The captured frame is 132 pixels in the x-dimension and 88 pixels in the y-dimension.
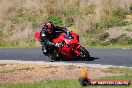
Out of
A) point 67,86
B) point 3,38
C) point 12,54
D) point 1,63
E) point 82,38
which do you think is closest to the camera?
point 67,86

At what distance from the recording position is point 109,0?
33312 mm

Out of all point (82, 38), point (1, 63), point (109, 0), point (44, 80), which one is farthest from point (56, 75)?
point (109, 0)

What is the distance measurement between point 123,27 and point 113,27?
694 millimetres

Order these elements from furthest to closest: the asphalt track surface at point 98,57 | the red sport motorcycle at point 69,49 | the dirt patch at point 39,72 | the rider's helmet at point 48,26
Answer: the red sport motorcycle at point 69,49, the rider's helmet at point 48,26, the asphalt track surface at point 98,57, the dirt patch at point 39,72

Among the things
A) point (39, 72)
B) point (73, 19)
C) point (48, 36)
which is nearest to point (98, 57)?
point (48, 36)

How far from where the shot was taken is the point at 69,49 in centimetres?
1855

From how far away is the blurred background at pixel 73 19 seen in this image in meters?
27.9

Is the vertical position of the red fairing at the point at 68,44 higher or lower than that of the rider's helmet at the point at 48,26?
lower

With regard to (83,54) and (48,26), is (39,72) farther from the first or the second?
(83,54)

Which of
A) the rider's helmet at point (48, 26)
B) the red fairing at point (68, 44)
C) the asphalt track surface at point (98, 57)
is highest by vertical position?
the rider's helmet at point (48, 26)

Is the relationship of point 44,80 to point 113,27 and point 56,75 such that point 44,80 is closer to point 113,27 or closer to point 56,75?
point 56,75

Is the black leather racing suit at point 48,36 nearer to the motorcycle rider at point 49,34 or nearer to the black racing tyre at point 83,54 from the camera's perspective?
the motorcycle rider at point 49,34

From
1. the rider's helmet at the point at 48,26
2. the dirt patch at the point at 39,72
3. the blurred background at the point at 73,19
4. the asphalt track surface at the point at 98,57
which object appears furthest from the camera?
the blurred background at the point at 73,19

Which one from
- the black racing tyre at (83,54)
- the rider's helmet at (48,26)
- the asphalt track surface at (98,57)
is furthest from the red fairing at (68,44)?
the rider's helmet at (48,26)
